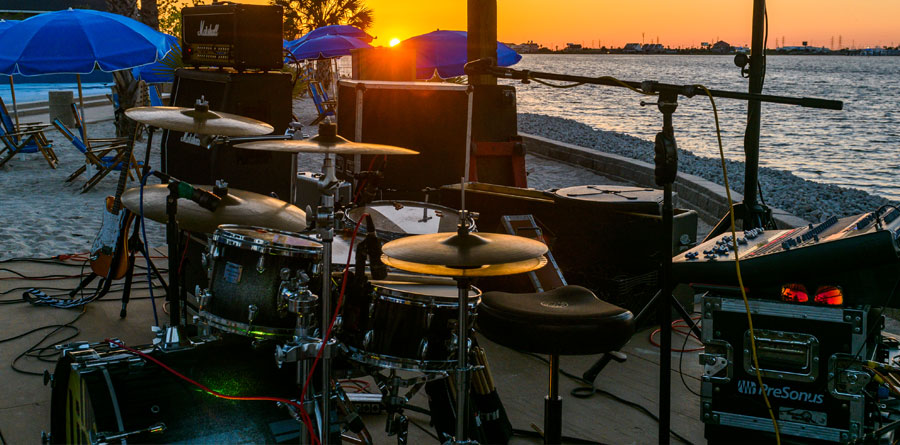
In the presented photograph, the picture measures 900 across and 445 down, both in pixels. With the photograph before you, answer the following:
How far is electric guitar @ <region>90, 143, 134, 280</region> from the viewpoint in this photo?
5637mm

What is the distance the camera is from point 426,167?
7.04 m

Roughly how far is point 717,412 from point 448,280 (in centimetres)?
130

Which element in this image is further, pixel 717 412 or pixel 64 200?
pixel 64 200

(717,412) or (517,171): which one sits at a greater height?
(517,171)

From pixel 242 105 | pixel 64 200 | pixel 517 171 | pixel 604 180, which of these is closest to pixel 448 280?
pixel 242 105

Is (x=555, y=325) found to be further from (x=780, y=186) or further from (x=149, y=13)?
(x=149, y=13)

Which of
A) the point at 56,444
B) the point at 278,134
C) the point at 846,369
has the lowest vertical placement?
the point at 56,444

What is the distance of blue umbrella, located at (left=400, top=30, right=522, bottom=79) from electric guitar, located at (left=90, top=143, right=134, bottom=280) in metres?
10.8

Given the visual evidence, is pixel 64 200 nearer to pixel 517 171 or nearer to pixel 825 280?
pixel 517 171

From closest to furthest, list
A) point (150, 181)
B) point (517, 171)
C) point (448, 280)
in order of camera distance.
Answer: point (448, 280)
point (517, 171)
point (150, 181)

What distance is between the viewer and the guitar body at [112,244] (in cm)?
564

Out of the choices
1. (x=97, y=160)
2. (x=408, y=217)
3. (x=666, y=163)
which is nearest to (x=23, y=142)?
(x=97, y=160)

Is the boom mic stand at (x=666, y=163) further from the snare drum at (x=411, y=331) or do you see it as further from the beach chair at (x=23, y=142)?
the beach chair at (x=23, y=142)

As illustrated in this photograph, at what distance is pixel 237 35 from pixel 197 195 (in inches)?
96.6
